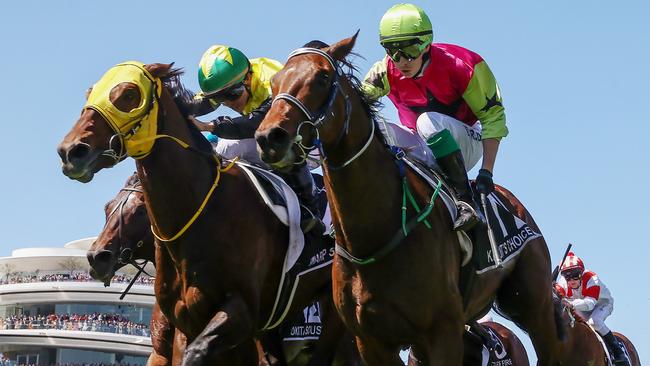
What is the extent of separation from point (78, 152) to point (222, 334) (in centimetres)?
168

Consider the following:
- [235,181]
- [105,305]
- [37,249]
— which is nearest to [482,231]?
[235,181]

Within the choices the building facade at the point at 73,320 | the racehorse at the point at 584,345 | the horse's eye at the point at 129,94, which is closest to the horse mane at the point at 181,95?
the horse's eye at the point at 129,94

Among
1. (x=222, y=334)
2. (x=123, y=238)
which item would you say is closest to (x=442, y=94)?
(x=222, y=334)

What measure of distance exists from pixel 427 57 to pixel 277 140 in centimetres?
253

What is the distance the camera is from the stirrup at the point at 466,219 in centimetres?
777

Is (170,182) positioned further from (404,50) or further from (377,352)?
(377,352)

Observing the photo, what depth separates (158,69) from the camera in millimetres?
8977

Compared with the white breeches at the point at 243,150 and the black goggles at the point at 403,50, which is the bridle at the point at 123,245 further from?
the black goggles at the point at 403,50

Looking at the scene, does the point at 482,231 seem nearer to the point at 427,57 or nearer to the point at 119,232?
the point at 427,57

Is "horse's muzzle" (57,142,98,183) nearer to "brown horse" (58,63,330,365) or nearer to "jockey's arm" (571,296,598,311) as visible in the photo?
"brown horse" (58,63,330,365)

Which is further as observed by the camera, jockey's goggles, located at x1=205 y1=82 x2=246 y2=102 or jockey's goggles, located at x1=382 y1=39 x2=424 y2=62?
jockey's goggles, located at x1=205 y1=82 x2=246 y2=102

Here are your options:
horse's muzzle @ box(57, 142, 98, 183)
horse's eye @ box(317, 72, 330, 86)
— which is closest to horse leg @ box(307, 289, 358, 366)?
horse's muzzle @ box(57, 142, 98, 183)

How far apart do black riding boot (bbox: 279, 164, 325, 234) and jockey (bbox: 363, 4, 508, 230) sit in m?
1.04

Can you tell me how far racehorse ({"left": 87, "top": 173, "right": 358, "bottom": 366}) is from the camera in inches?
378
